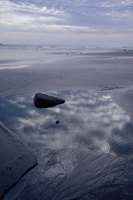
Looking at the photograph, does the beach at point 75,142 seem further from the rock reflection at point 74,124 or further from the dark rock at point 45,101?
the dark rock at point 45,101

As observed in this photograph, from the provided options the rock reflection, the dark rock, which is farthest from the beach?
the dark rock

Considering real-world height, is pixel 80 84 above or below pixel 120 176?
above

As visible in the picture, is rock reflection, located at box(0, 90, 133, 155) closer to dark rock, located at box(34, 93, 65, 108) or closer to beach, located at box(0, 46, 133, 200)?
beach, located at box(0, 46, 133, 200)

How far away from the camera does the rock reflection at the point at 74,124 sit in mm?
2424

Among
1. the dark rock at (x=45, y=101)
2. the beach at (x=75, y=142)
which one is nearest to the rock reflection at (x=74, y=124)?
the beach at (x=75, y=142)

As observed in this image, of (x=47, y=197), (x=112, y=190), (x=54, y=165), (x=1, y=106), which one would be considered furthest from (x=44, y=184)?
(x=1, y=106)

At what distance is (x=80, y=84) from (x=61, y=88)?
0.78 metres

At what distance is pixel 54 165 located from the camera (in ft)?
6.56

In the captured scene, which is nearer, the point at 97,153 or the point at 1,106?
the point at 97,153

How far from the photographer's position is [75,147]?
2342 mm

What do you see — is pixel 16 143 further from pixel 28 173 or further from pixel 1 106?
pixel 1 106

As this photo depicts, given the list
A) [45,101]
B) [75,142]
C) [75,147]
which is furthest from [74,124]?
[45,101]

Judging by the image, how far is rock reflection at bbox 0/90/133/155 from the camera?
7.95ft

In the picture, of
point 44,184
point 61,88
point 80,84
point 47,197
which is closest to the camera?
point 47,197
